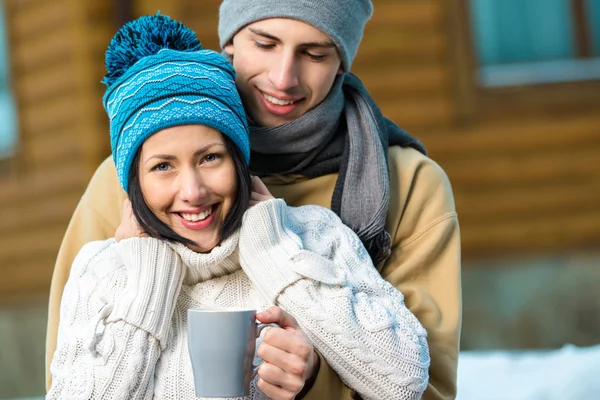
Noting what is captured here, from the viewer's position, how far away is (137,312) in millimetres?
2381

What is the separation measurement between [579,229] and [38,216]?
4.12 m

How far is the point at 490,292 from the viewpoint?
7371mm

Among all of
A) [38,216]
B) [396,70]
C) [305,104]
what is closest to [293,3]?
[305,104]

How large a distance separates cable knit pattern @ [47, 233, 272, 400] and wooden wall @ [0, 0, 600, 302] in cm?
481

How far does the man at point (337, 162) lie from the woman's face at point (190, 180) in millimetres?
426

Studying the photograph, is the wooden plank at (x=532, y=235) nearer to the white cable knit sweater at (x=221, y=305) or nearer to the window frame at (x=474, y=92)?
the window frame at (x=474, y=92)

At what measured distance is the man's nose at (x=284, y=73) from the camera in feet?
9.18

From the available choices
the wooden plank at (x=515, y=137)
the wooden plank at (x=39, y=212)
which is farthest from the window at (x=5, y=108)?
the wooden plank at (x=515, y=137)

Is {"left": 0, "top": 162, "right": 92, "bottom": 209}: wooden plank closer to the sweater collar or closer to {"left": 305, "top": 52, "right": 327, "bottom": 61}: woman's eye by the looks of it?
{"left": 305, "top": 52, "right": 327, "bottom": 61}: woman's eye

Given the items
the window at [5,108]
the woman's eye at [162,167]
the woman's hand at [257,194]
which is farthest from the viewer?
the window at [5,108]

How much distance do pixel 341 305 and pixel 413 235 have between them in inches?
27.0

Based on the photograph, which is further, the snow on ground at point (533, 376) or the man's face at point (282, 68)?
the snow on ground at point (533, 376)

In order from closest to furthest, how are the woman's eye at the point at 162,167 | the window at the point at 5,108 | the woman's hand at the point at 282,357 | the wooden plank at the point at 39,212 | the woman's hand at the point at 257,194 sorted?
the woman's hand at the point at 282,357 < the woman's eye at the point at 162,167 < the woman's hand at the point at 257,194 < the wooden plank at the point at 39,212 < the window at the point at 5,108

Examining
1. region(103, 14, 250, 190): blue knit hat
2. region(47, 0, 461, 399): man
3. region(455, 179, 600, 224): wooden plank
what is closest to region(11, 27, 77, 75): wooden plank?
region(455, 179, 600, 224): wooden plank
